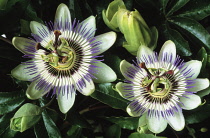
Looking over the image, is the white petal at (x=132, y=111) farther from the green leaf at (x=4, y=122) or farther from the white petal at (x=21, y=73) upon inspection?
the green leaf at (x=4, y=122)

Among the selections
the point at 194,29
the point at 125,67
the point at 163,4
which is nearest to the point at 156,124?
the point at 125,67

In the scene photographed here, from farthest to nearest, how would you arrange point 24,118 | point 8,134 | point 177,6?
1. point 177,6
2. point 8,134
3. point 24,118

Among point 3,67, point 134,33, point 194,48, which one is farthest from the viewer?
point 194,48

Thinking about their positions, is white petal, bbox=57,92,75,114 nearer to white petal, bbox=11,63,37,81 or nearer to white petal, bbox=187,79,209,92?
white petal, bbox=11,63,37,81

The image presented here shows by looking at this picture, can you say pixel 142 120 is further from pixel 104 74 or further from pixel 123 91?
pixel 104 74

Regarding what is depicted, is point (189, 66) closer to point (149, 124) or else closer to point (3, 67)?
point (149, 124)

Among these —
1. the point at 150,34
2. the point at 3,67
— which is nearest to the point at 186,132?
the point at 150,34
